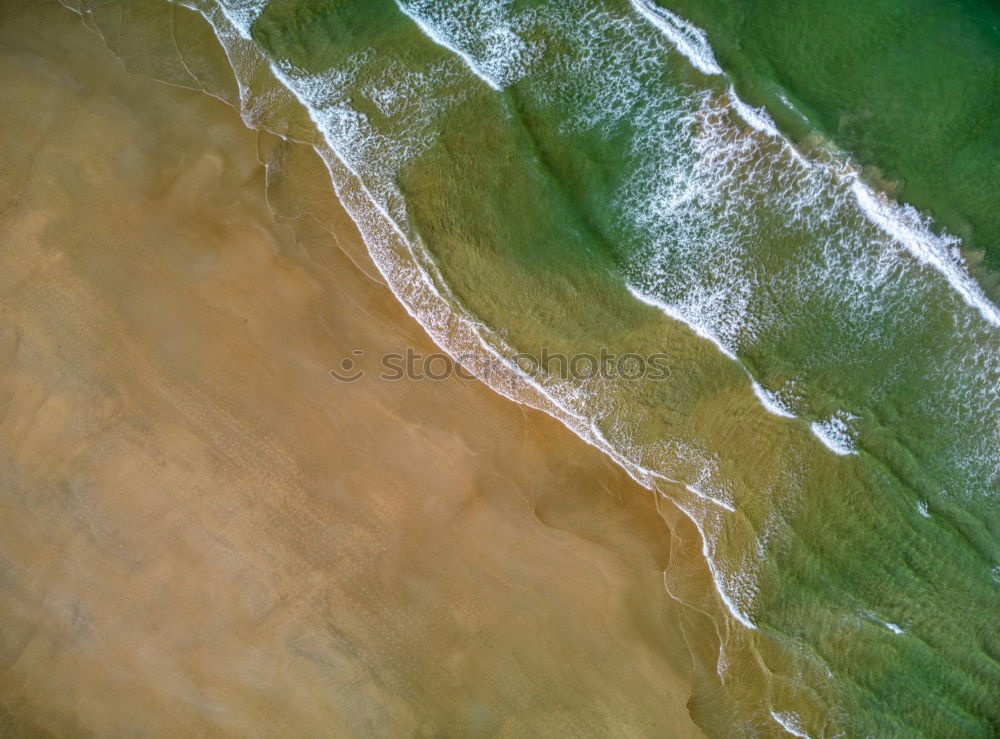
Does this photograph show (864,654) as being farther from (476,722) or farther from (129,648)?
(129,648)

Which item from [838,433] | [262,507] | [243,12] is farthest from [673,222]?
[262,507]

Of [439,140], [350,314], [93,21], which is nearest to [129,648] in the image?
[350,314]

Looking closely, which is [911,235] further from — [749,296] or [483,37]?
[483,37]

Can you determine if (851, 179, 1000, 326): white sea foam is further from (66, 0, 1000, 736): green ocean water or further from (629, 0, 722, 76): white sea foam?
(629, 0, 722, 76): white sea foam

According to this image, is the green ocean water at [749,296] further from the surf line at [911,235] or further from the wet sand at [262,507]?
the wet sand at [262,507]

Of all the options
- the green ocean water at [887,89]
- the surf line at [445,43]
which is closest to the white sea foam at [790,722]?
the green ocean water at [887,89]

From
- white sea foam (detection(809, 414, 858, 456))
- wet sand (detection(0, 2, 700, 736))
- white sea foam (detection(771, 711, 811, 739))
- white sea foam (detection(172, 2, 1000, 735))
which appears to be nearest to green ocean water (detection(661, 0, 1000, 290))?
white sea foam (detection(172, 2, 1000, 735))
